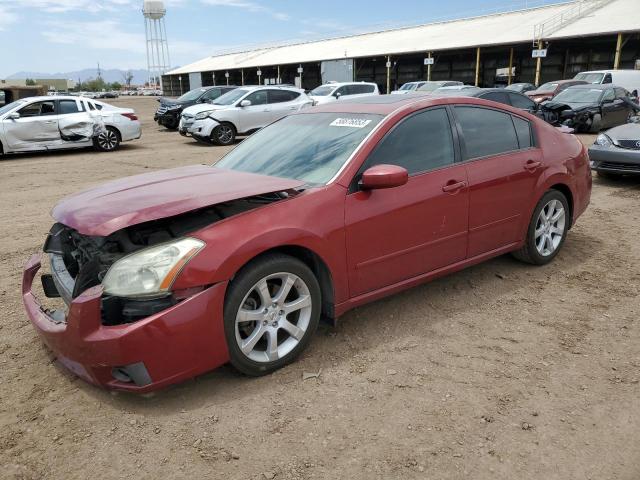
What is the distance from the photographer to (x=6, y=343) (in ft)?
11.9

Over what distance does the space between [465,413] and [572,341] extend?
3.90 feet

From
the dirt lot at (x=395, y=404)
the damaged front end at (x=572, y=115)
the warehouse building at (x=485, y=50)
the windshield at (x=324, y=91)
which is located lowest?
the dirt lot at (x=395, y=404)

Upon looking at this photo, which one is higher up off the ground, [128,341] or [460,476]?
[128,341]

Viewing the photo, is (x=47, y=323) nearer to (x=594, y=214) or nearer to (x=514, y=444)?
(x=514, y=444)

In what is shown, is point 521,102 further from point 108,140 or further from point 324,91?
point 108,140

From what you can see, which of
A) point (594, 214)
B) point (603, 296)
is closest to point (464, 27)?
point (594, 214)

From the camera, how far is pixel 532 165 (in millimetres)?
4496

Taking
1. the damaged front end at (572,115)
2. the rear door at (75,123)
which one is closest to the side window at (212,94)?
the rear door at (75,123)

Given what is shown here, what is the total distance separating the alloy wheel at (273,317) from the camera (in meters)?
3.03

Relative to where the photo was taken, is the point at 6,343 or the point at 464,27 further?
the point at 464,27

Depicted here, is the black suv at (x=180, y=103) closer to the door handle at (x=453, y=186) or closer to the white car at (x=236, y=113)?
the white car at (x=236, y=113)

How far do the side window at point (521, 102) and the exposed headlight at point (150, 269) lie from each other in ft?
42.0

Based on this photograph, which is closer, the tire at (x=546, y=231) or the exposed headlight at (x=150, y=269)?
the exposed headlight at (x=150, y=269)

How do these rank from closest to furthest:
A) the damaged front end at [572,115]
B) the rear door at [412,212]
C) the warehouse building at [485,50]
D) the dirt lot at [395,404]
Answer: the dirt lot at [395,404], the rear door at [412,212], the damaged front end at [572,115], the warehouse building at [485,50]
